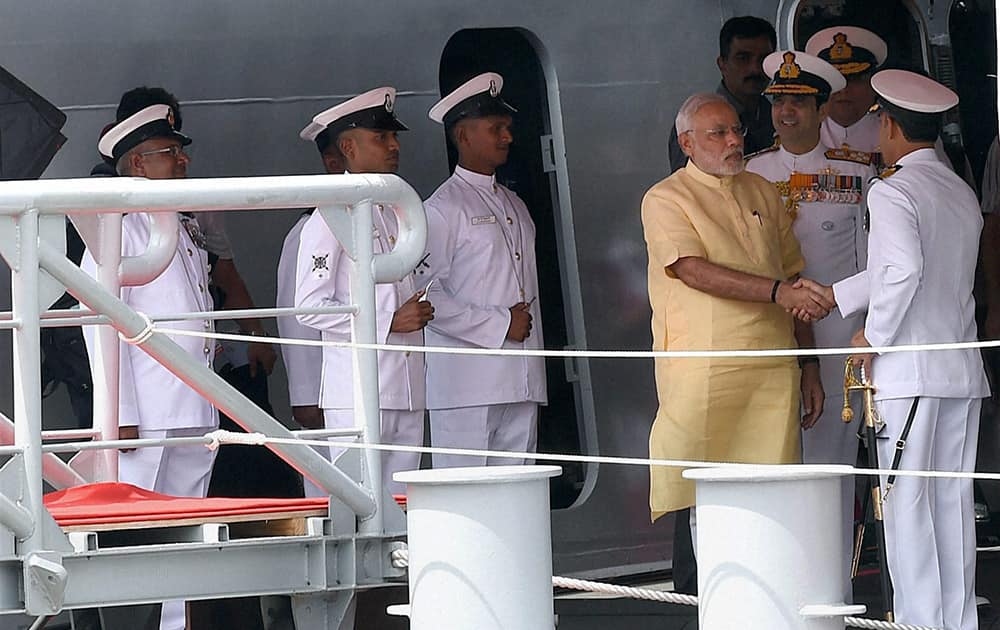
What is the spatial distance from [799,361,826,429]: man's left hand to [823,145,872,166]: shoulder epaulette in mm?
683

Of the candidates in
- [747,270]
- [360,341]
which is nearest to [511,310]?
[747,270]

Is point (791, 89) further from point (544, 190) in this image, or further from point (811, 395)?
point (544, 190)

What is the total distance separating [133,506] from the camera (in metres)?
4.34

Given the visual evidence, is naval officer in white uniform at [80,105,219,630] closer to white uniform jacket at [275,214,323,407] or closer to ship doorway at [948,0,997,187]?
white uniform jacket at [275,214,323,407]

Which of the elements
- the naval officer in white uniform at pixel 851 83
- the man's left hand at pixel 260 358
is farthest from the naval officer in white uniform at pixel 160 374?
the naval officer in white uniform at pixel 851 83

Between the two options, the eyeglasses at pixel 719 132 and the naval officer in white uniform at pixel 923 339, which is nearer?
the naval officer in white uniform at pixel 923 339

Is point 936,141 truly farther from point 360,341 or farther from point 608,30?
point 360,341

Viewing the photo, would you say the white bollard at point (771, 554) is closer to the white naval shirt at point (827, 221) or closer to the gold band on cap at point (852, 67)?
the white naval shirt at point (827, 221)

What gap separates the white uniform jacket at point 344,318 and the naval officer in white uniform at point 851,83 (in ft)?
4.94

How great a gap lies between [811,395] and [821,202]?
2.05 ft

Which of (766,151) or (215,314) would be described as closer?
(215,314)

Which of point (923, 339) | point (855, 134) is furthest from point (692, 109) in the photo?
point (923, 339)

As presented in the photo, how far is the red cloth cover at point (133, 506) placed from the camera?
Answer: 4.17 m

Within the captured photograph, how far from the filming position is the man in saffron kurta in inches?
234
